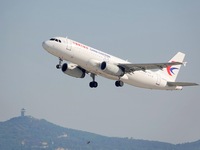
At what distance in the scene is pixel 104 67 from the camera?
7300 centimetres

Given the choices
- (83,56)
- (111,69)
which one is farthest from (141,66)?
(83,56)

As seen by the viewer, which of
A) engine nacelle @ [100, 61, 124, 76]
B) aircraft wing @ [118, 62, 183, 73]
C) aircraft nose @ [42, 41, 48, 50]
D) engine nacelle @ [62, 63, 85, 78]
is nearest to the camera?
aircraft nose @ [42, 41, 48, 50]

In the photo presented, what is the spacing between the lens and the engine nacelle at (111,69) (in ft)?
240

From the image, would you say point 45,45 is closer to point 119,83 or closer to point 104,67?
point 104,67

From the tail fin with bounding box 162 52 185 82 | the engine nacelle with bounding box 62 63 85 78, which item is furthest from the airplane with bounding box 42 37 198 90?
the tail fin with bounding box 162 52 185 82

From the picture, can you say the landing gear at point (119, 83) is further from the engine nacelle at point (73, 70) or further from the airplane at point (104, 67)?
the engine nacelle at point (73, 70)

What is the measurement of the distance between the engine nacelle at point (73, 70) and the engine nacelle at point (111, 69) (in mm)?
6640

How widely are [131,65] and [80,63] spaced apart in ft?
26.9

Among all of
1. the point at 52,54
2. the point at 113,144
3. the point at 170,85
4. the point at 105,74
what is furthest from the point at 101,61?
the point at 113,144

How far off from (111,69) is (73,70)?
742 centimetres

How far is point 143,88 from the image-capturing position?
8056 centimetres

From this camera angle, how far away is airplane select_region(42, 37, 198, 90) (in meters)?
71.2

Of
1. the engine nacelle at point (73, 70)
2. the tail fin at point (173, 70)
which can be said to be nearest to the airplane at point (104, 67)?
the engine nacelle at point (73, 70)

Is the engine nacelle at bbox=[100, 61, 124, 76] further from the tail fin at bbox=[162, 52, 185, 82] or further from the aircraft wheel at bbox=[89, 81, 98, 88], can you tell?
the tail fin at bbox=[162, 52, 185, 82]
